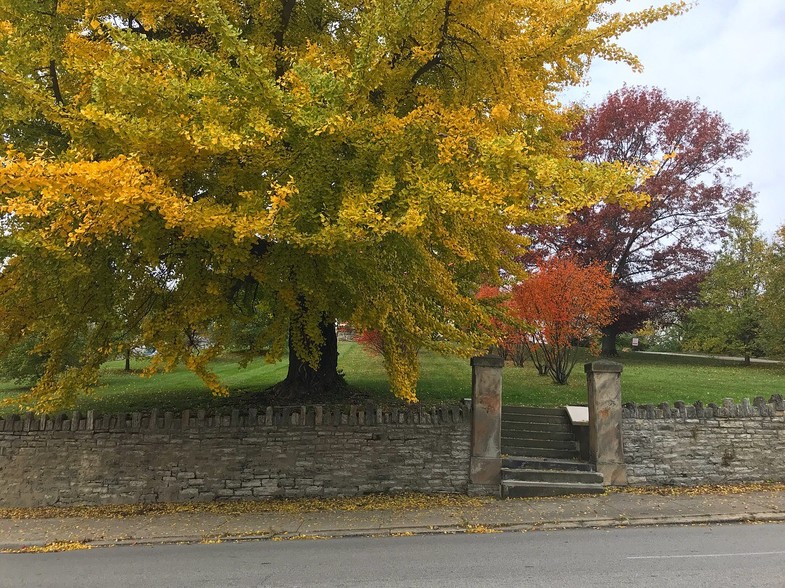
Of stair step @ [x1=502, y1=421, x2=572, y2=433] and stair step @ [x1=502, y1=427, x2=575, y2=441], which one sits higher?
stair step @ [x1=502, y1=421, x2=572, y2=433]

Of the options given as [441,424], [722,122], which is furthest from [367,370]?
[722,122]

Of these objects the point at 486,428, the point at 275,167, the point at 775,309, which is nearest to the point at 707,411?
the point at 486,428

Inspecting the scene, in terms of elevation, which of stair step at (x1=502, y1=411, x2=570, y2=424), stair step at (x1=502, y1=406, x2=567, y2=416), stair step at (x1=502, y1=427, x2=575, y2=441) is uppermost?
stair step at (x1=502, y1=406, x2=567, y2=416)

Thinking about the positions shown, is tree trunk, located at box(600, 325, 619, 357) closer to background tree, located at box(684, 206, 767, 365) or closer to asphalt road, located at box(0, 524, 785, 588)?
background tree, located at box(684, 206, 767, 365)

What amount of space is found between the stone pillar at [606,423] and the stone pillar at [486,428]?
1.98 meters

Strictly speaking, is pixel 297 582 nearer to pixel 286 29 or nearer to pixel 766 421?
pixel 286 29

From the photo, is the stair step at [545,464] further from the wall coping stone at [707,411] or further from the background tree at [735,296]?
the background tree at [735,296]

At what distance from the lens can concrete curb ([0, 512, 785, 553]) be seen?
727cm

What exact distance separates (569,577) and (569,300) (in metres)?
11.4

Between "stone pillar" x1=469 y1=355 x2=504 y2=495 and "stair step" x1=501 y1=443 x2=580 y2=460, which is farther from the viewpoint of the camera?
"stair step" x1=501 y1=443 x2=580 y2=460

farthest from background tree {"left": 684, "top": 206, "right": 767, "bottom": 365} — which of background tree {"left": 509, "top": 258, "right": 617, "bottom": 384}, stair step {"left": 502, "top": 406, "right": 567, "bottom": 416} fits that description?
stair step {"left": 502, "top": 406, "right": 567, "bottom": 416}

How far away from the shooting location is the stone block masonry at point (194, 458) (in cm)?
917

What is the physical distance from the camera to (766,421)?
10258 mm

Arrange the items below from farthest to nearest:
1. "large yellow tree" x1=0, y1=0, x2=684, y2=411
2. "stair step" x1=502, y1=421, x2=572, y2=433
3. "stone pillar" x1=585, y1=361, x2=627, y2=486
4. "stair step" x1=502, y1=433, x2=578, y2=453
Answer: "stair step" x1=502, y1=421, x2=572, y2=433
"stair step" x1=502, y1=433, x2=578, y2=453
"stone pillar" x1=585, y1=361, x2=627, y2=486
"large yellow tree" x1=0, y1=0, x2=684, y2=411
